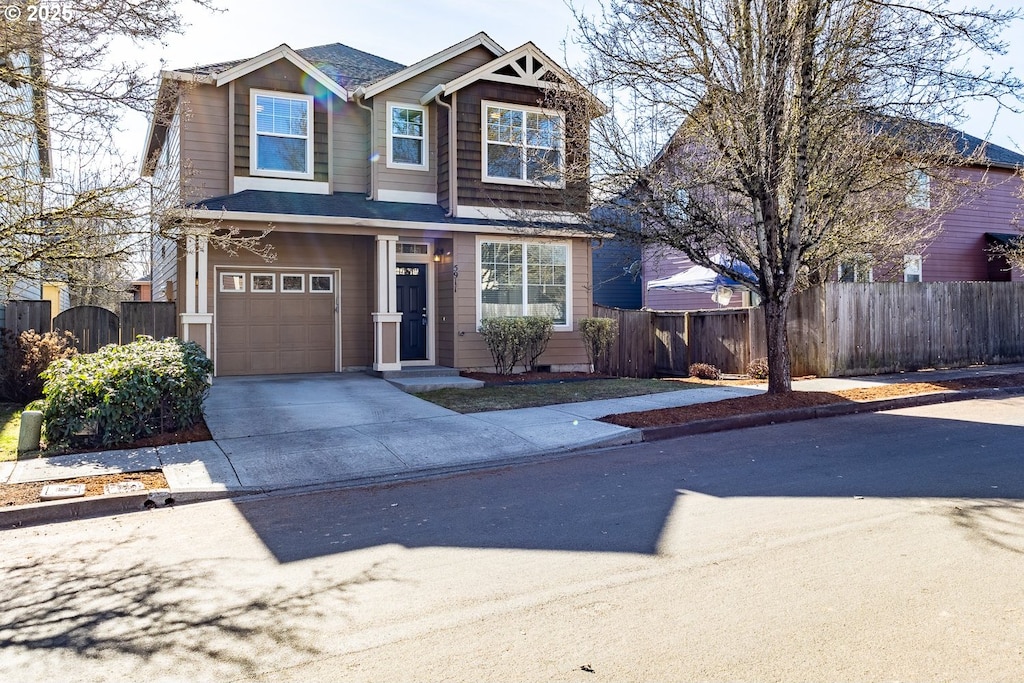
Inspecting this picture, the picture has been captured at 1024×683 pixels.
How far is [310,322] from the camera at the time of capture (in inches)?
611

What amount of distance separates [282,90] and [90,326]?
6096mm

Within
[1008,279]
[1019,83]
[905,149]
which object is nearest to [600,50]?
[905,149]

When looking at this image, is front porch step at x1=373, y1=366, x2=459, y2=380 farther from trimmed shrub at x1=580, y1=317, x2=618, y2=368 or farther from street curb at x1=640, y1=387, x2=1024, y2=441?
street curb at x1=640, y1=387, x2=1024, y2=441

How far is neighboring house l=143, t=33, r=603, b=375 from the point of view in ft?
47.5

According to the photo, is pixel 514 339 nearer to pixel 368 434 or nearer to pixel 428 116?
pixel 428 116

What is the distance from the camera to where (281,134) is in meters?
14.9

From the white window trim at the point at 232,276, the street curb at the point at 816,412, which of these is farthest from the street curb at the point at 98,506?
the white window trim at the point at 232,276

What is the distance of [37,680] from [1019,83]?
12.5 m

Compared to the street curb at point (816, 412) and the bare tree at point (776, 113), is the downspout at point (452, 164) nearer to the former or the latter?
the bare tree at point (776, 113)

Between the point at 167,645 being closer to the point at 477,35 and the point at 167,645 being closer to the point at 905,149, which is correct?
the point at 905,149

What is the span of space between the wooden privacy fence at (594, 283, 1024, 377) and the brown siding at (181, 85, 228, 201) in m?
9.54

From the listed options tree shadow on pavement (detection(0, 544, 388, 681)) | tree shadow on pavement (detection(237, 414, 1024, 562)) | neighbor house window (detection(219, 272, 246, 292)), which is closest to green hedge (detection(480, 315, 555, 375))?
neighbor house window (detection(219, 272, 246, 292))

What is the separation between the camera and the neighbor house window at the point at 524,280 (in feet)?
50.9

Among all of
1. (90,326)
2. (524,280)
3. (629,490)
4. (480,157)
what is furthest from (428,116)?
(629,490)
